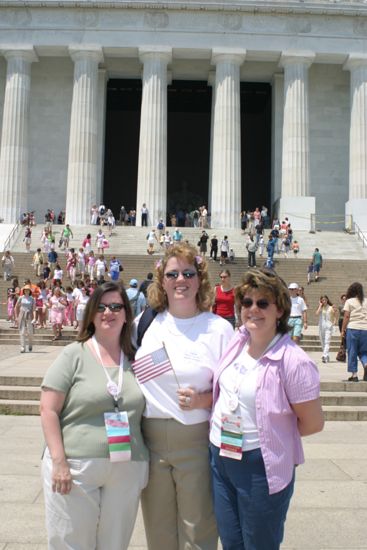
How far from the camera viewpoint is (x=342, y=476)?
6.00 meters

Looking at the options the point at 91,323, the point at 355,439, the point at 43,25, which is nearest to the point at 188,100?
the point at 43,25

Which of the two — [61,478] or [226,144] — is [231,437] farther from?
[226,144]

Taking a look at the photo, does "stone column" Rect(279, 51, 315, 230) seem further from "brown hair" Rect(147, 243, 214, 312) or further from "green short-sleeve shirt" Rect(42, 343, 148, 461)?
"green short-sleeve shirt" Rect(42, 343, 148, 461)

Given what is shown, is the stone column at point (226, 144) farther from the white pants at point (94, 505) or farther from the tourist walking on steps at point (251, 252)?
the white pants at point (94, 505)

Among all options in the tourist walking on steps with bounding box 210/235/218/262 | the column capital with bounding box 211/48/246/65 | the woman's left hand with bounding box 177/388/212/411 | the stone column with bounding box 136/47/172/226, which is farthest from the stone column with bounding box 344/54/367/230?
the woman's left hand with bounding box 177/388/212/411

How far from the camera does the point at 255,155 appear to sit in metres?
53.3

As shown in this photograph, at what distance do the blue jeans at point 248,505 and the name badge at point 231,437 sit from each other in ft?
0.15

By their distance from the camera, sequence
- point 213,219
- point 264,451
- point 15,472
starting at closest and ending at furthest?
1. point 264,451
2. point 15,472
3. point 213,219

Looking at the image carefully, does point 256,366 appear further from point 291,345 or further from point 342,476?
point 342,476

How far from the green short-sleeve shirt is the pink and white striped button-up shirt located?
2.37 feet

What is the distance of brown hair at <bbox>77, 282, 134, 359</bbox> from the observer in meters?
3.58

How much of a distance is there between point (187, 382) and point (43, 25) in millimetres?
38903

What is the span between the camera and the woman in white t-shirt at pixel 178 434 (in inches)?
134

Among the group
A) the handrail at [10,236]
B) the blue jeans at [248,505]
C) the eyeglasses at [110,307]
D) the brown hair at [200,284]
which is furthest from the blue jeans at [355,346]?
the handrail at [10,236]
